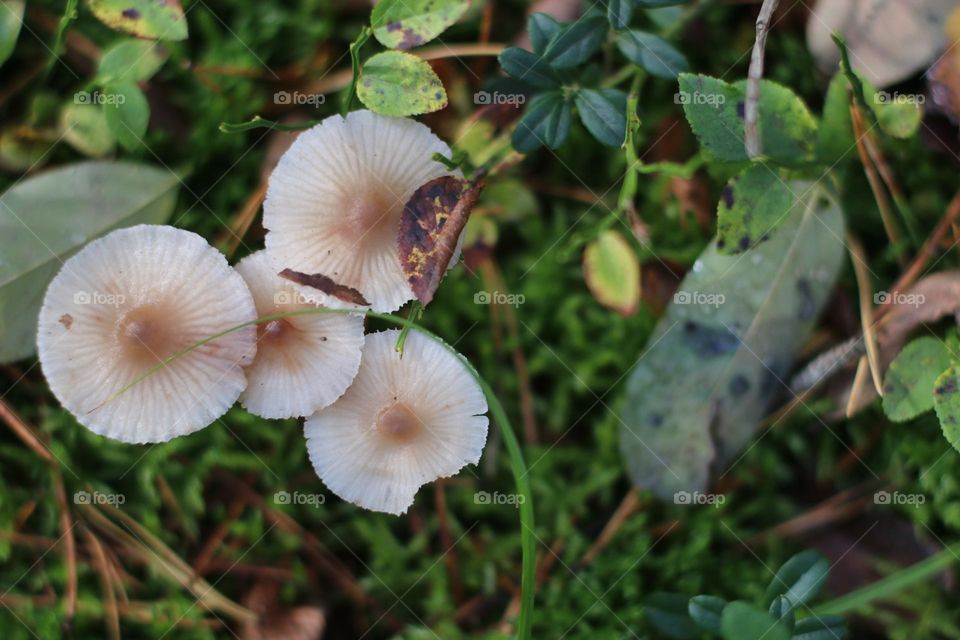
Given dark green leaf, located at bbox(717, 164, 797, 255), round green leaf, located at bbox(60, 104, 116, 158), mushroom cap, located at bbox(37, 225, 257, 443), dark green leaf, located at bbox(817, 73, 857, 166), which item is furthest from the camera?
round green leaf, located at bbox(60, 104, 116, 158)

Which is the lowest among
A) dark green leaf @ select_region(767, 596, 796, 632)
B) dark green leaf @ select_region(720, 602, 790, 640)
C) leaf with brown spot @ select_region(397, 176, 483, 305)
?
dark green leaf @ select_region(767, 596, 796, 632)

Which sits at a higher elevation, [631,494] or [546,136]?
[546,136]

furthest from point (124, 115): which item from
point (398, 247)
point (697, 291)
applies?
point (697, 291)

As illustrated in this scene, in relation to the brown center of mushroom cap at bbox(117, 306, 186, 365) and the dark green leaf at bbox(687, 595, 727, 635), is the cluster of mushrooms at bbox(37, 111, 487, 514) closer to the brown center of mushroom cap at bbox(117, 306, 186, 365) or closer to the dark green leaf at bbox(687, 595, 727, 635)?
the brown center of mushroom cap at bbox(117, 306, 186, 365)

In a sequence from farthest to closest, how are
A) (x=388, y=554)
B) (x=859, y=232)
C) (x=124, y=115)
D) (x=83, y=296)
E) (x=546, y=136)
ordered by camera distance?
(x=859, y=232)
(x=388, y=554)
(x=124, y=115)
(x=546, y=136)
(x=83, y=296)

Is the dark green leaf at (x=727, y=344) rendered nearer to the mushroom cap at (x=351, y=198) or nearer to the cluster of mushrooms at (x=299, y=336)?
the cluster of mushrooms at (x=299, y=336)

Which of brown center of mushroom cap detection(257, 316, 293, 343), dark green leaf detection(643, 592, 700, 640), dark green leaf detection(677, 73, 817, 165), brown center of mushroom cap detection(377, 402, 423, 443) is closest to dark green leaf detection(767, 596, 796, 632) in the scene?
dark green leaf detection(643, 592, 700, 640)

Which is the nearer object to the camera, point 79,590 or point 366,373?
point 366,373

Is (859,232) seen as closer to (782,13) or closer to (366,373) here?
(782,13)

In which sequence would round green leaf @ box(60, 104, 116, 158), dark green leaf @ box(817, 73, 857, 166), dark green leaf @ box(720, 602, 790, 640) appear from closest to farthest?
dark green leaf @ box(720, 602, 790, 640) → dark green leaf @ box(817, 73, 857, 166) → round green leaf @ box(60, 104, 116, 158)
